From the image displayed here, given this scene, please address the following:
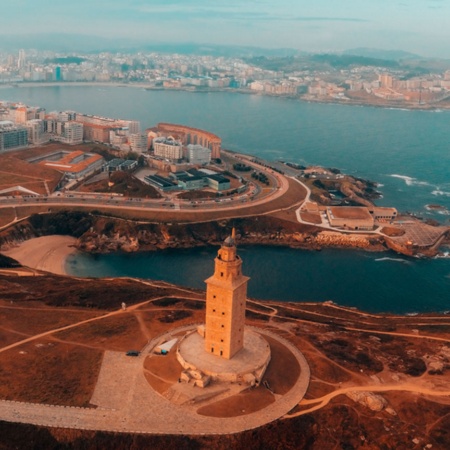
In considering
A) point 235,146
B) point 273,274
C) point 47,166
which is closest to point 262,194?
point 273,274

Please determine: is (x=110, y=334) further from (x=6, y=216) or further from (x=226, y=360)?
(x=6, y=216)

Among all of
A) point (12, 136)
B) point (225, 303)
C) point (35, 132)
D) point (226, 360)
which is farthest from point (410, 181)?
point (225, 303)

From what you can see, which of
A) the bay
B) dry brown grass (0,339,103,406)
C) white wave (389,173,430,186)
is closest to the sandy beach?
the bay

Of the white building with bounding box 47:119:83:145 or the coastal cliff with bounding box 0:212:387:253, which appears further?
the white building with bounding box 47:119:83:145

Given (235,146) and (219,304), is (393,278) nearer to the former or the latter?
(219,304)

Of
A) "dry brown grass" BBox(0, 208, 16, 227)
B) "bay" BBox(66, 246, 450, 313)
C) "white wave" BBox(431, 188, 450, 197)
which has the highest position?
"white wave" BBox(431, 188, 450, 197)

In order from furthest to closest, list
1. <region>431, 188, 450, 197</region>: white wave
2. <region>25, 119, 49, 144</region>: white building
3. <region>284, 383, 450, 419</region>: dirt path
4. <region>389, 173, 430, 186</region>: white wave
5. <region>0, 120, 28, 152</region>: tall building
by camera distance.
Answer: <region>25, 119, 49, 144</region>: white building
<region>389, 173, 430, 186</region>: white wave
<region>0, 120, 28, 152</region>: tall building
<region>431, 188, 450, 197</region>: white wave
<region>284, 383, 450, 419</region>: dirt path

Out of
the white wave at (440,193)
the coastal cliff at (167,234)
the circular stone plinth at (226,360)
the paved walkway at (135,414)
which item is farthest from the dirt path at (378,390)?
the white wave at (440,193)

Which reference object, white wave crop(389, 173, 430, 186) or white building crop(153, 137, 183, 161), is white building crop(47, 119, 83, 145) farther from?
white wave crop(389, 173, 430, 186)
